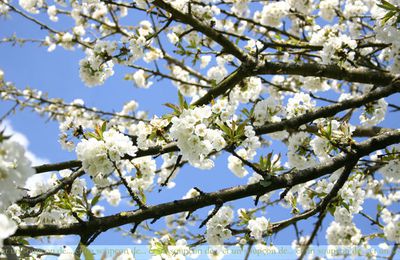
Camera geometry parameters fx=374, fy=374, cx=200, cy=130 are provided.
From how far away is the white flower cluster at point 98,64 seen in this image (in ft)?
12.2

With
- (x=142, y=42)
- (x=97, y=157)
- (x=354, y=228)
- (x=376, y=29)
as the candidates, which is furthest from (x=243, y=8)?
(x=97, y=157)

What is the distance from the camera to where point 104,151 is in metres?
2.01

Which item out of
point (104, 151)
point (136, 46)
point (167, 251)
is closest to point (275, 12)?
point (136, 46)

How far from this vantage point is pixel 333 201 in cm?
253

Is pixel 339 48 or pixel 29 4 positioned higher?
pixel 29 4

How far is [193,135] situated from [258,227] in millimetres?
949

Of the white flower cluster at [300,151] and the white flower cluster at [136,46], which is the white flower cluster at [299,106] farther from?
the white flower cluster at [136,46]

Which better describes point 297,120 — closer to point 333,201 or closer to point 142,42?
point 333,201

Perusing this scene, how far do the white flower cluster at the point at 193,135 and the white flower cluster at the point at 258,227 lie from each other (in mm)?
802

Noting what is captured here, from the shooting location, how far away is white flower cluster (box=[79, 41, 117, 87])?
3709mm

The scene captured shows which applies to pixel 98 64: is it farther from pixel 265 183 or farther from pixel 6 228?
pixel 6 228

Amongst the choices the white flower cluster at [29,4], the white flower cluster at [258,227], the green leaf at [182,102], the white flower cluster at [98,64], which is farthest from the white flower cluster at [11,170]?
the white flower cluster at [29,4]

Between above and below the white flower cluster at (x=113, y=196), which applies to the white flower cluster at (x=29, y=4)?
above

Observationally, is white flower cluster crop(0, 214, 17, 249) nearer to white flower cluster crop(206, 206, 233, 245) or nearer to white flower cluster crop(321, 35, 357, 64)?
white flower cluster crop(206, 206, 233, 245)
